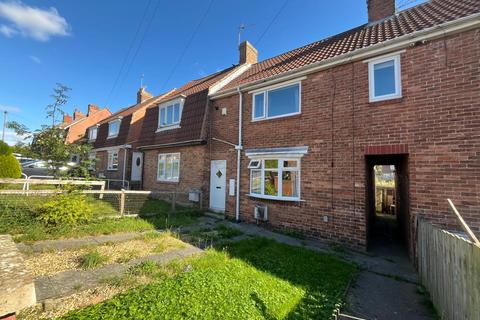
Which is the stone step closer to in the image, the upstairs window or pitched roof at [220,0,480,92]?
pitched roof at [220,0,480,92]

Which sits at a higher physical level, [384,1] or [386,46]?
[384,1]

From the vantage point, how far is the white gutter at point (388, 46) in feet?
20.5

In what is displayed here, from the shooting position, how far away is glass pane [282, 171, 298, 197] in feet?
30.2

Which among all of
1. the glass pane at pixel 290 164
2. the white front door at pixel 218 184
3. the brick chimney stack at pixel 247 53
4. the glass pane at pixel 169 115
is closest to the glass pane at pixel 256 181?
the glass pane at pixel 290 164

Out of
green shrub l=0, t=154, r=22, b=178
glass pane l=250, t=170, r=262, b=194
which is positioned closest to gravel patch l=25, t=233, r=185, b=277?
glass pane l=250, t=170, r=262, b=194

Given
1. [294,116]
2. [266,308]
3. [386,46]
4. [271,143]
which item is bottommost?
[266,308]

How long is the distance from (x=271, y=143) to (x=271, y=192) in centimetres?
195

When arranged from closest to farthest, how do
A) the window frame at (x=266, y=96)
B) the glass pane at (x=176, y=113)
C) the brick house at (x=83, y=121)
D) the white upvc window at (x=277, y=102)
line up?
the window frame at (x=266, y=96)
the white upvc window at (x=277, y=102)
the glass pane at (x=176, y=113)
the brick house at (x=83, y=121)

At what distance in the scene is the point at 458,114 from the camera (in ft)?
20.4

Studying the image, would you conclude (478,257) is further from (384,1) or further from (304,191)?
(384,1)

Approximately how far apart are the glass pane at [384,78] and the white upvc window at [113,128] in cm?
2028

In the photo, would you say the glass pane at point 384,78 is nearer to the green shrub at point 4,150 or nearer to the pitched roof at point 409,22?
the pitched roof at point 409,22

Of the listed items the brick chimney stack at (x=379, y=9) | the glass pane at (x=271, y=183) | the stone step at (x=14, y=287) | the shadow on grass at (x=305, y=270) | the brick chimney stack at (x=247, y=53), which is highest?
the brick chimney stack at (x=247, y=53)

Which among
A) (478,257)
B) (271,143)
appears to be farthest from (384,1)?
(478,257)
